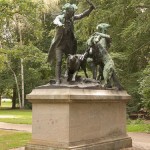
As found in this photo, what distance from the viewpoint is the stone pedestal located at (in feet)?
30.0

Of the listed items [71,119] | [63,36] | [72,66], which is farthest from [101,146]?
[63,36]

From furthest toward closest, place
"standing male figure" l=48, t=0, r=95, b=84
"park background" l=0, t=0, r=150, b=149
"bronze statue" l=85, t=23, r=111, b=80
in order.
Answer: "park background" l=0, t=0, r=150, b=149
"bronze statue" l=85, t=23, r=111, b=80
"standing male figure" l=48, t=0, r=95, b=84

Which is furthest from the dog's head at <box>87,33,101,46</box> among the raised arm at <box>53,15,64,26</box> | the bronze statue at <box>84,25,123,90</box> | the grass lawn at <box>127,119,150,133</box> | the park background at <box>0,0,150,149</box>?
the grass lawn at <box>127,119,150,133</box>

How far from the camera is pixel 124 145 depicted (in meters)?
11.2

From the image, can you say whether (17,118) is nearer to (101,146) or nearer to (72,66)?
(72,66)

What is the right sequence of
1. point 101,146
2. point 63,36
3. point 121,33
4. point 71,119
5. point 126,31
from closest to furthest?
point 71,119 < point 101,146 < point 63,36 < point 126,31 < point 121,33

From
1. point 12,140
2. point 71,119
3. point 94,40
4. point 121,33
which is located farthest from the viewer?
point 121,33

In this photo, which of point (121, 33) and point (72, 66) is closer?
point (72, 66)

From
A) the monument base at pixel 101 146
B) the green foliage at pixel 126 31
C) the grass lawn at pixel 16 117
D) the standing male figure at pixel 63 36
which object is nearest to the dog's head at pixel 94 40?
the standing male figure at pixel 63 36

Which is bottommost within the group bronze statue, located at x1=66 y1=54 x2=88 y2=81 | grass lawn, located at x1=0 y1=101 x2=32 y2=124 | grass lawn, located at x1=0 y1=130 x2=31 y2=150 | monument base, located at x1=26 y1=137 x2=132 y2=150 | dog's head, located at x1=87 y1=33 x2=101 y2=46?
grass lawn, located at x1=0 y1=101 x2=32 y2=124

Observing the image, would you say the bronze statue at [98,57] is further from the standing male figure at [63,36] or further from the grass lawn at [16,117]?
the grass lawn at [16,117]

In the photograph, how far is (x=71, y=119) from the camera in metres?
9.15

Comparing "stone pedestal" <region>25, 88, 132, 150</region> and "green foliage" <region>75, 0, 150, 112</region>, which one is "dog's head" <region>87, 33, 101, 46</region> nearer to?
"stone pedestal" <region>25, 88, 132, 150</region>

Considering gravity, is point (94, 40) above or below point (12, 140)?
above
